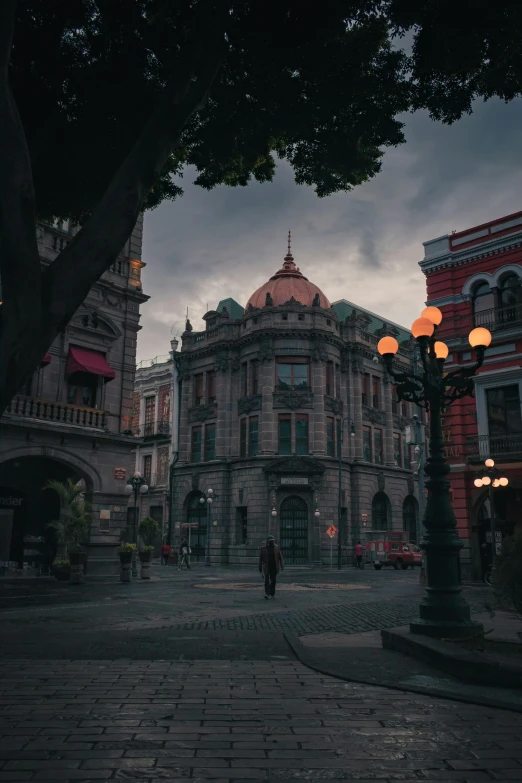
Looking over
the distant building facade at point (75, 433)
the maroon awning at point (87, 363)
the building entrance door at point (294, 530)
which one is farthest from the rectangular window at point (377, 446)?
→ the maroon awning at point (87, 363)

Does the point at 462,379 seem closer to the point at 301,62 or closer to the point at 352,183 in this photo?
the point at 352,183

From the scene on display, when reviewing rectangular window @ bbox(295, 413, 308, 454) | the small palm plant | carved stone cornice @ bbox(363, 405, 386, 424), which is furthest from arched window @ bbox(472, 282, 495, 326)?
carved stone cornice @ bbox(363, 405, 386, 424)

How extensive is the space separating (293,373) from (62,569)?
2476 cm

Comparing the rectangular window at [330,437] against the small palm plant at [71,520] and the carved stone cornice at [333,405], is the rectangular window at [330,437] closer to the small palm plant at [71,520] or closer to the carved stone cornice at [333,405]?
the carved stone cornice at [333,405]

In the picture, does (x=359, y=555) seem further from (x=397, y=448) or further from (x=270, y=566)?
(x=270, y=566)

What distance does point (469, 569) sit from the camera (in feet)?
74.3

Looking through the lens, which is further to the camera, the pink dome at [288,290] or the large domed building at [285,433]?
the pink dome at [288,290]

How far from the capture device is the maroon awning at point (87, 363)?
2381 centimetres

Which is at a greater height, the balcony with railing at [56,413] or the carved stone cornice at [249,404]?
the carved stone cornice at [249,404]

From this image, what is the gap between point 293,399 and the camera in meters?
42.2

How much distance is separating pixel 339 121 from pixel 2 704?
9.69 metres

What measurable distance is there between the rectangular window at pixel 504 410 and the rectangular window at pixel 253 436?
70.6 feet

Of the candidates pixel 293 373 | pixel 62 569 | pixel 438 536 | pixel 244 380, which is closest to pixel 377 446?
pixel 293 373

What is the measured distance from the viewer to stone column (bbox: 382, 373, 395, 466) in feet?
157
